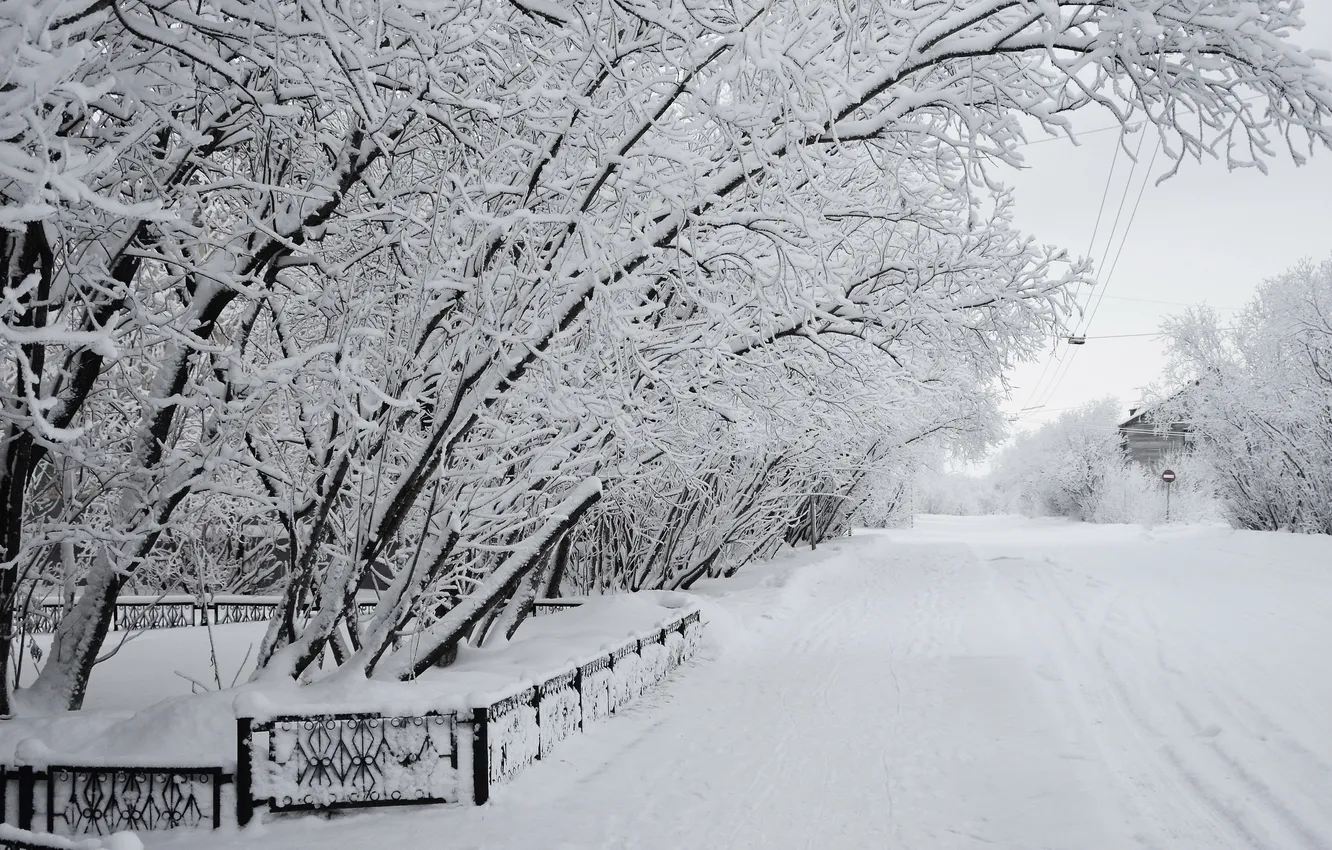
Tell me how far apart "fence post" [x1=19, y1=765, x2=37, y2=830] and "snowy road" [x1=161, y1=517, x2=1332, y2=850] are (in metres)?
0.80

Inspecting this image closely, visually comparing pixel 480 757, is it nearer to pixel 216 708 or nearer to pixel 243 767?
pixel 243 767

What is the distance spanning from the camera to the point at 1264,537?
2591 cm

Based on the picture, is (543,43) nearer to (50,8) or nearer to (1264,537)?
(50,8)

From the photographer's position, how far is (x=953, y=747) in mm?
6918

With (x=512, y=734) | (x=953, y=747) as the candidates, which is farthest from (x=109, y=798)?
(x=953, y=747)

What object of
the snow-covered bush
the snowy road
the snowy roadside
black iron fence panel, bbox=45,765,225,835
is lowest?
the snowy road

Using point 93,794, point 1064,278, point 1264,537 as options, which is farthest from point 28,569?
point 1264,537

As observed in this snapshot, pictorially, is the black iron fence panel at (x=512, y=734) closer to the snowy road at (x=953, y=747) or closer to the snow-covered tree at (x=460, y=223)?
the snowy road at (x=953, y=747)

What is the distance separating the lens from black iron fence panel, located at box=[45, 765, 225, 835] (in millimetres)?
5145

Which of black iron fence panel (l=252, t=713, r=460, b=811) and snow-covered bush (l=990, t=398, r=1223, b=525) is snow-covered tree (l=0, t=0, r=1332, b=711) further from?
snow-covered bush (l=990, t=398, r=1223, b=525)

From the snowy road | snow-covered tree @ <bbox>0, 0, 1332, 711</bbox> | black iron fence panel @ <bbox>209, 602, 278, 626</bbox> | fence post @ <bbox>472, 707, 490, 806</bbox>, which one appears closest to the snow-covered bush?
the snowy road

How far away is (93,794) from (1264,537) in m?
29.0

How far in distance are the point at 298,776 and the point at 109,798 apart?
3.31 feet

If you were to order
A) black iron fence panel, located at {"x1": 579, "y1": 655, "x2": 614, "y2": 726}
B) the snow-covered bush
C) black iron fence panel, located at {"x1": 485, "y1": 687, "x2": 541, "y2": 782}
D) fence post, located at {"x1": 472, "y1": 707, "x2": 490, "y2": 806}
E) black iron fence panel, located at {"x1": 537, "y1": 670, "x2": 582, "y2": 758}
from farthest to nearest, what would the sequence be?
the snow-covered bush → black iron fence panel, located at {"x1": 579, "y1": 655, "x2": 614, "y2": 726} → black iron fence panel, located at {"x1": 537, "y1": 670, "x2": 582, "y2": 758} → black iron fence panel, located at {"x1": 485, "y1": 687, "x2": 541, "y2": 782} → fence post, located at {"x1": 472, "y1": 707, "x2": 490, "y2": 806}
